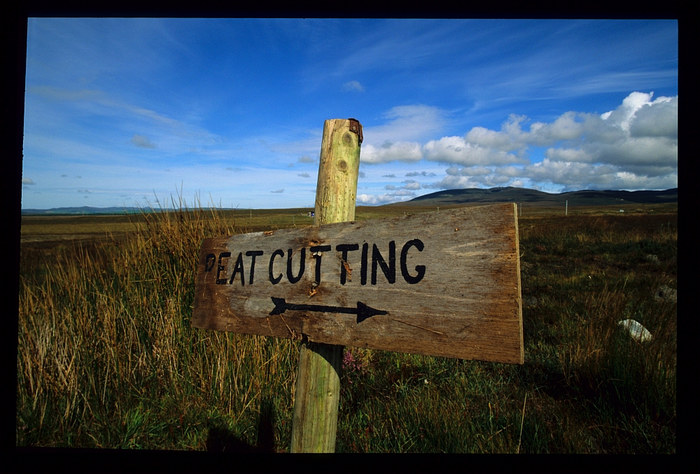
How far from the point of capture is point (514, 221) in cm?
96

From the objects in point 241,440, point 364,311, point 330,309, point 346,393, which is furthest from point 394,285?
point 346,393

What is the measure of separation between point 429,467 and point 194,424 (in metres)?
1.90

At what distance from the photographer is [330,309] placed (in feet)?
4.10

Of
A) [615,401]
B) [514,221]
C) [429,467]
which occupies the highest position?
[514,221]

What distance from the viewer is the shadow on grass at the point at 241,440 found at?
7.17 feet

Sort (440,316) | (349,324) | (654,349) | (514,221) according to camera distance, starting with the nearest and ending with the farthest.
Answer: (514,221)
(440,316)
(349,324)
(654,349)

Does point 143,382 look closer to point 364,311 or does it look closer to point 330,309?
point 330,309

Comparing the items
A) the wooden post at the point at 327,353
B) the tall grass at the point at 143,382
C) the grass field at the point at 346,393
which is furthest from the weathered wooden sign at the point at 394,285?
the tall grass at the point at 143,382

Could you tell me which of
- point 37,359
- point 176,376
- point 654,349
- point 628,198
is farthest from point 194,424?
point 628,198

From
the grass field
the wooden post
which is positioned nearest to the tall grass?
the grass field

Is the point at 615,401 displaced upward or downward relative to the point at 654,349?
downward

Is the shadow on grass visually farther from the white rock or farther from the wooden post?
the white rock

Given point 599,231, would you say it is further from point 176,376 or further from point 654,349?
point 176,376

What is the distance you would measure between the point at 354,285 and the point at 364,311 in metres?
0.10
